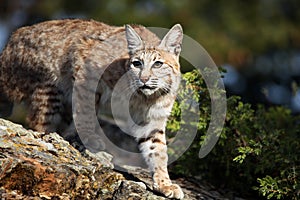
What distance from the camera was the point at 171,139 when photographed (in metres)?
6.51

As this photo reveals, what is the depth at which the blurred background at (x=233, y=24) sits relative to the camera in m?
10.6

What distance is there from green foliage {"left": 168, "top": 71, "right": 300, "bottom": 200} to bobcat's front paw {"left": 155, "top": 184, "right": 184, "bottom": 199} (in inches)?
25.1

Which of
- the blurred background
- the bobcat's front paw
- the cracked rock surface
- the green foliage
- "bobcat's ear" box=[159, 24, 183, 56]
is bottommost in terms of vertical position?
the cracked rock surface

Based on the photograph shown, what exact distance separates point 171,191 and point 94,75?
1.61 metres

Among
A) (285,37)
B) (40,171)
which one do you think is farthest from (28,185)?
(285,37)

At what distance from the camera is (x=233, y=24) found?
1168 cm

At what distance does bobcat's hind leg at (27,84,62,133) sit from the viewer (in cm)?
618

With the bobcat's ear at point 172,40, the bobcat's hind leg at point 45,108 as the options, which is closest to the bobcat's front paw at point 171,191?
the bobcat's ear at point 172,40

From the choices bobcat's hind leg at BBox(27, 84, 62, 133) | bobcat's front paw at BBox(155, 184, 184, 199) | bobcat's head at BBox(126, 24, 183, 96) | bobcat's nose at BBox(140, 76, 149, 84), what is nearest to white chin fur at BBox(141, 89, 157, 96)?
bobcat's head at BBox(126, 24, 183, 96)

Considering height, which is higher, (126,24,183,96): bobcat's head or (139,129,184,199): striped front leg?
(126,24,183,96): bobcat's head

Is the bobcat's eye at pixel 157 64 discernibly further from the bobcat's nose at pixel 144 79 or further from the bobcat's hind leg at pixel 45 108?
the bobcat's hind leg at pixel 45 108

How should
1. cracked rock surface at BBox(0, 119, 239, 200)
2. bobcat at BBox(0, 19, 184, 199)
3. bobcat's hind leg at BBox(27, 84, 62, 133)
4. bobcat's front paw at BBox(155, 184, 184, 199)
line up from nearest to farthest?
1. cracked rock surface at BBox(0, 119, 239, 200)
2. bobcat's front paw at BBox(155, 184, 184, 199)
3. bobcat at BBox(0, 19, 184, 199)
4. bobcat's hind leg at BBox(27, 84, 62, 133)

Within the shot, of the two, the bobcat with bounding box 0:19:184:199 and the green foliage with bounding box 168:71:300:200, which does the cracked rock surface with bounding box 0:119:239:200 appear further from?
the green foliage with bounding box 168:71:300:200

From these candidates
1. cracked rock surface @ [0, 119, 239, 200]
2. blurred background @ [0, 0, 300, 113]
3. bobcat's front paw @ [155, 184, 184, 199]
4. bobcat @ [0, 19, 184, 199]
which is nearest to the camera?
cracked rock surface @ [0, 119, 239, 200]
